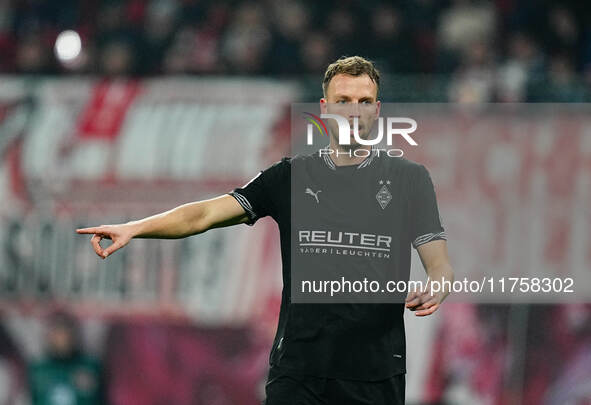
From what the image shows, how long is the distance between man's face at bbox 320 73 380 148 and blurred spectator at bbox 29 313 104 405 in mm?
5269

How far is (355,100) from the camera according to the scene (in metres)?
4.24

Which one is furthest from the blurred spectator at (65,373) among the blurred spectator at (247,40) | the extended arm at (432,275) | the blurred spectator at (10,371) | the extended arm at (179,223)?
the extended arm at (432,275)

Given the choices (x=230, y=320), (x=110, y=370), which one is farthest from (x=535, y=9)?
(x=110, y=370)

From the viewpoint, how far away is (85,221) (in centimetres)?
901

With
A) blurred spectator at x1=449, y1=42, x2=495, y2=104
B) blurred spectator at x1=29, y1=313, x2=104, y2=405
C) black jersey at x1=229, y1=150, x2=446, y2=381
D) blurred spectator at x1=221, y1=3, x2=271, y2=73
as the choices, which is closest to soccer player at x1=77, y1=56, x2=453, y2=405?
black jersey at x1=229, y1=150, x2=446, y2=381

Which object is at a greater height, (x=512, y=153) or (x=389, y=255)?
(x=512, y=153)

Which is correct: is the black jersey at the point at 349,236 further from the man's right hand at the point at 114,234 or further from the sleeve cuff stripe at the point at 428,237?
the man's right hand at the point at 114,234

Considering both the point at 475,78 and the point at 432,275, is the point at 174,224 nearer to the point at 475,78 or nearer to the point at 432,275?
the point at 432,275

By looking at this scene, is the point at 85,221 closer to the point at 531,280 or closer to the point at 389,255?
the point at 531,280

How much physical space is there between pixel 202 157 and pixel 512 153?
2.46m

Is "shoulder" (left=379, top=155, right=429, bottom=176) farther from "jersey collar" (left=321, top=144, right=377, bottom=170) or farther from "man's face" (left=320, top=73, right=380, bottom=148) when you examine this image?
"man's face" (left=320, top=73, right=380, bottom=148)

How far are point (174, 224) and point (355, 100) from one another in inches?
33.7

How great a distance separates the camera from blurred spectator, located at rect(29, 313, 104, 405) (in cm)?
894

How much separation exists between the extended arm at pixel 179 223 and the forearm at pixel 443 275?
2.57 feet
